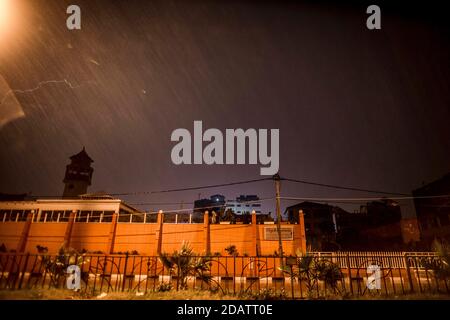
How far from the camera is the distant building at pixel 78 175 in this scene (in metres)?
41.9

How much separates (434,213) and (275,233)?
20.8 metres

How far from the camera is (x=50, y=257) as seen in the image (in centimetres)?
971

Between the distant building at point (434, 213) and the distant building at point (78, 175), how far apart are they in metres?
47.3

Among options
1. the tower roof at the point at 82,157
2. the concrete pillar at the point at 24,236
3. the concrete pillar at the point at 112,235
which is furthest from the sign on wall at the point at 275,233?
the tower roof at the point at 82,157

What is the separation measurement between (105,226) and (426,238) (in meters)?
35.4

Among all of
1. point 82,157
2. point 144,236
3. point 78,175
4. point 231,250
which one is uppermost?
point 82,157

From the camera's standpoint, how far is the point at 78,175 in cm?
4381

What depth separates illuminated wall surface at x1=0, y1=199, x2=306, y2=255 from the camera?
80.2ft

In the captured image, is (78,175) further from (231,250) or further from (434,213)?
(434,213)

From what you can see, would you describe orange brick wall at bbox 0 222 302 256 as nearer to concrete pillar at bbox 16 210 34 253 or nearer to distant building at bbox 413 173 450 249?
concrete pillar at bbox 16 210 34 253

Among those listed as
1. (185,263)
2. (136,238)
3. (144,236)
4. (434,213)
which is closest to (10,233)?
(136,238)

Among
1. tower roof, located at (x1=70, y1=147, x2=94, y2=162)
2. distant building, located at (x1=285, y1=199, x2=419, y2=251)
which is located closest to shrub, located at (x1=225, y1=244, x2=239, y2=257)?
distant building, located at (x1=285, y1=199, x2=419, y2=251)

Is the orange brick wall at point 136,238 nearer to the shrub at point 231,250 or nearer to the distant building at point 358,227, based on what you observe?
the shrub at point 231,250

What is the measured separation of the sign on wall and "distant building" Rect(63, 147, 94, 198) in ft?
104
